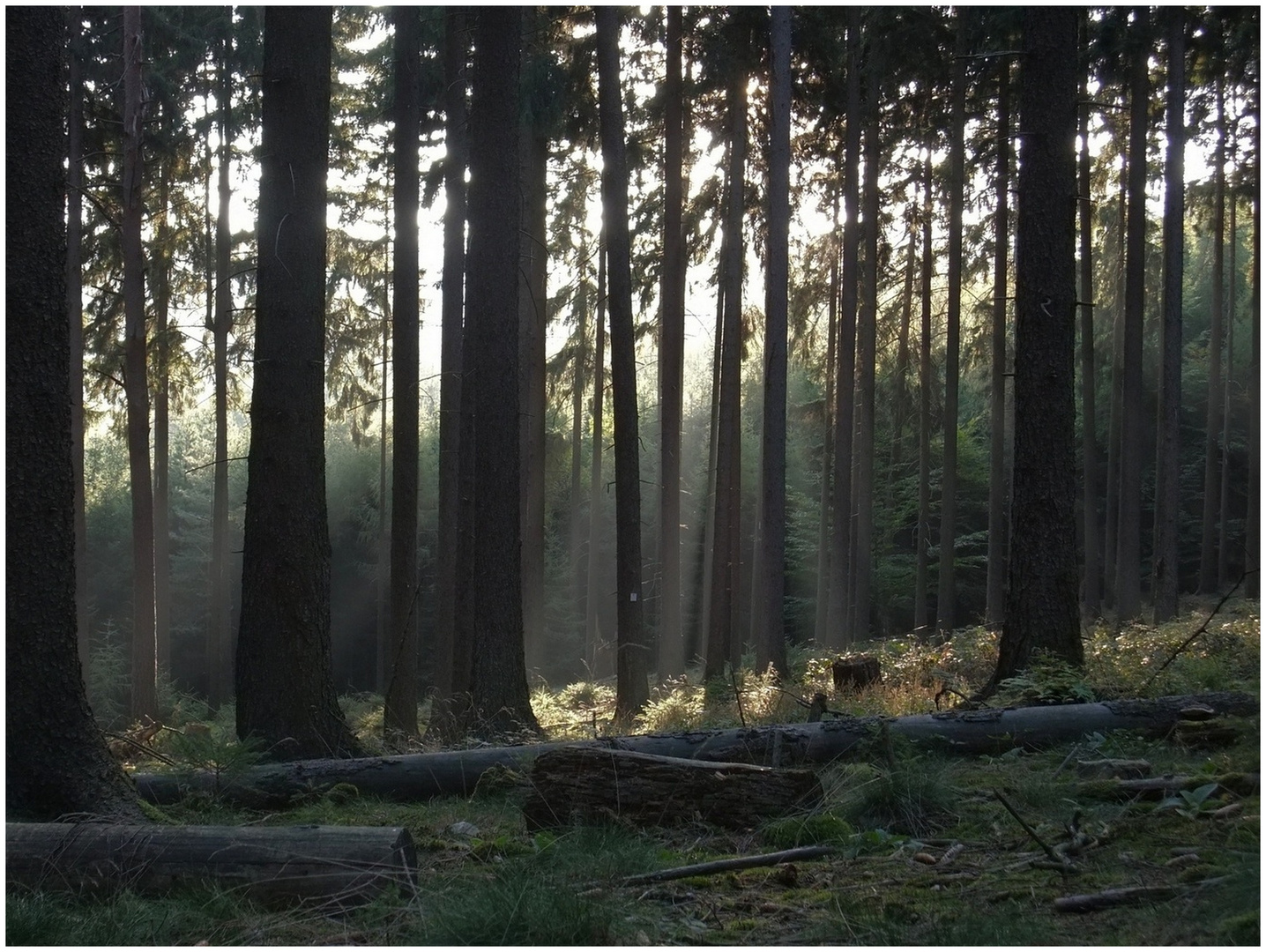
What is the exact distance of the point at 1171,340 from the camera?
58.7 ft

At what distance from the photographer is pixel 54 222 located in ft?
19.2

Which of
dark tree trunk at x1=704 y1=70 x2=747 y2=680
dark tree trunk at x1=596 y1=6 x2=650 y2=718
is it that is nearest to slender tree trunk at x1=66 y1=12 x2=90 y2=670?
dark tree trunk at x1=596 y1=6 x2=650 y2=718

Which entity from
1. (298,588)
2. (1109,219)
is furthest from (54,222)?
(1109,219)

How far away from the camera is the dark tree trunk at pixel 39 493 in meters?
5.55

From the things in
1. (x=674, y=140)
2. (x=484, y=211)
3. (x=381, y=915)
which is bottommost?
(x=381, y=915)

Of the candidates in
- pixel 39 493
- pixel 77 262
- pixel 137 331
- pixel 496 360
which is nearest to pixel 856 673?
pixel 496 360

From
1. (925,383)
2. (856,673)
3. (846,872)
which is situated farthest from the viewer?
(925,383)

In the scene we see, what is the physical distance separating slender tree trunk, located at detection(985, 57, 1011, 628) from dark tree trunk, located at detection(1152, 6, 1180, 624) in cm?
→ 278

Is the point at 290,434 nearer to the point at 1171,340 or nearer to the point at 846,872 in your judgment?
the point at 846,872

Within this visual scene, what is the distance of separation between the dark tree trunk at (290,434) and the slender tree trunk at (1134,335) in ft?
50.5

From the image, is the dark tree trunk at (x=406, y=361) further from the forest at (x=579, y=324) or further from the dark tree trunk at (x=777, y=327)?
the dark tree trunk at (x=777, y=327)

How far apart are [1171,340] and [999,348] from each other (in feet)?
10.8

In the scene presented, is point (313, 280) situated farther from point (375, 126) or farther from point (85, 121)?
point (375, 126)

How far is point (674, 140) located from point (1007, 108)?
711cm
